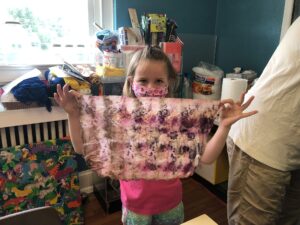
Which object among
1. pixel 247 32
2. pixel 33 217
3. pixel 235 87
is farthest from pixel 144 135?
pixel 247 32

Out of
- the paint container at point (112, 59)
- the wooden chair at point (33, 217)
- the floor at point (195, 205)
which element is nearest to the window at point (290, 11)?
the paint container at point (112, 59)

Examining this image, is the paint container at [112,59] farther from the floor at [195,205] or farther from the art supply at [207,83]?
the floor at [195,205]

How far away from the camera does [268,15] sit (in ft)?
6.34

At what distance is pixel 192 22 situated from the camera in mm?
2287

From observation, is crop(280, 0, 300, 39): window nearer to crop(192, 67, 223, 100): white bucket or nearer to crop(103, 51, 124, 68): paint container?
crop(192, 67, 223, 100): white bucket

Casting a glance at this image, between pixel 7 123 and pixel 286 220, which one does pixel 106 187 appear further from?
pixel 286 220

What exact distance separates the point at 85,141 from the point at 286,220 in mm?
1199

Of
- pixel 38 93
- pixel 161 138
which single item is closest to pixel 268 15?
pixel 161 138

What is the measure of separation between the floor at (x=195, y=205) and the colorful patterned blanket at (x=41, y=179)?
0.15 meters

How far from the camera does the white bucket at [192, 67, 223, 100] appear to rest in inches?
79.9

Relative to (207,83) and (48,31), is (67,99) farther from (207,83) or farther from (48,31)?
(207,83)

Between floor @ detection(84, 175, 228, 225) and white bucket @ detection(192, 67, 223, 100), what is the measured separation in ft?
2.52

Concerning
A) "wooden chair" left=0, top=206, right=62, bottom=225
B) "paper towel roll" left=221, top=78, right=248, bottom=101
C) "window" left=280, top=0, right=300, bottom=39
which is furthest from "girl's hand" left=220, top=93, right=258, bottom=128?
"window" left=280, top=0, right=300, bottom=39

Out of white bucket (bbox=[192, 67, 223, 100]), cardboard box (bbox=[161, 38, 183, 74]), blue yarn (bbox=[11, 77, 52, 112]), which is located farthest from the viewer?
white bucket (bbox=[192, 67, 223, 100])
